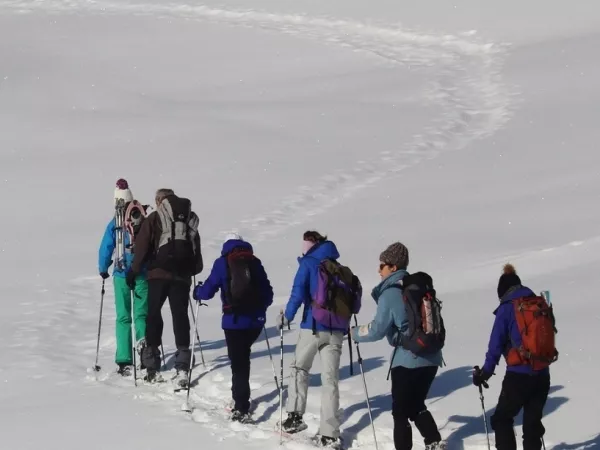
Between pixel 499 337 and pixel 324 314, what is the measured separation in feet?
5.12

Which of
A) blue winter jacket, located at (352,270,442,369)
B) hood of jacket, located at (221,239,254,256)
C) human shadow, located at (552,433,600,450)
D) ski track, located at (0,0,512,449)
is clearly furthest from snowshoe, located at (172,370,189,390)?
human shadow, located at (552,433,600,450)

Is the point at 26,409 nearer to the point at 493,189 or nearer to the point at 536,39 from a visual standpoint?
the point at 493,189

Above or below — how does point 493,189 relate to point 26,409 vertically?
above

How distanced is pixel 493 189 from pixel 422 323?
1276 centimetres

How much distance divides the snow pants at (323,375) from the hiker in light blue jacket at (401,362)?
62cm

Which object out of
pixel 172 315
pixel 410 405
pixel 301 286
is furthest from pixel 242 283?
pixel 410 405

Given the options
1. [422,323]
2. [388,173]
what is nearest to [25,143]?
[388,173]

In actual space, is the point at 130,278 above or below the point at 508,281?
above

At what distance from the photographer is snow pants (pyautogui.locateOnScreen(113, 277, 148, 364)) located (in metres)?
A: 10.9

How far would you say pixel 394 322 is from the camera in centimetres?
819

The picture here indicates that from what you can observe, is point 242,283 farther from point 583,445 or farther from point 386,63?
point 386,63

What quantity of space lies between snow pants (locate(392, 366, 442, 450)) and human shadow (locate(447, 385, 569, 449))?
52cm

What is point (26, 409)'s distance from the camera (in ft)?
33.1

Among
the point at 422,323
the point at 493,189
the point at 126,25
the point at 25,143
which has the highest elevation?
the point at 126,25
